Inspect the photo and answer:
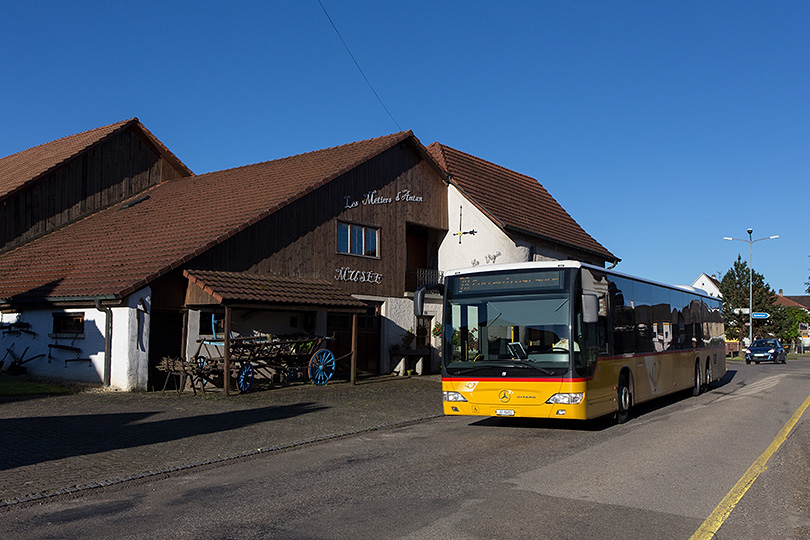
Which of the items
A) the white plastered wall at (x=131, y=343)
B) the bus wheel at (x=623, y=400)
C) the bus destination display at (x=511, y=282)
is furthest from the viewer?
the white plastered wall at (x=131, y=343)

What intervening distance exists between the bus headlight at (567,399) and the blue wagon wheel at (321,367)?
9.02m

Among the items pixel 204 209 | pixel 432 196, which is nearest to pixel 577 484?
pixel 204 209

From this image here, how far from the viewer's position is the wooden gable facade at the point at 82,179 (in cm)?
2434

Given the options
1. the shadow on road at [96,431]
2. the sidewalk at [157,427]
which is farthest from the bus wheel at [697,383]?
the shadow on road at [96,431]

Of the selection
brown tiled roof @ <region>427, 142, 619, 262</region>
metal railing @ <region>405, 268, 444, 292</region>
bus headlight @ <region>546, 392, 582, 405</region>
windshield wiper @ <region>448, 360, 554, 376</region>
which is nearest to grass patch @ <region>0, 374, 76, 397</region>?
windshield wiper @ <region>448, 360, 554, 376</region>

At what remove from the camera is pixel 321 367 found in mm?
A: 19219

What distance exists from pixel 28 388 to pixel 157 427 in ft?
21.5

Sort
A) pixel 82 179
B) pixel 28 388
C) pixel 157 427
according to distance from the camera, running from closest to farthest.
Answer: pixel 157 427
pixel 28 388
pixel 82 179

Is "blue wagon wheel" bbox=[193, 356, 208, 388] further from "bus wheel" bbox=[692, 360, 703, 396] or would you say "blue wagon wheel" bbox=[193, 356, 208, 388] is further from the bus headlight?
"bus wheel" bbox=[692, 360, 703, 396]

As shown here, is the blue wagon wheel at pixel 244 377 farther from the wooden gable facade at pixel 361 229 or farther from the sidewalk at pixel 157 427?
the wooden gable facade at pixel 361 229

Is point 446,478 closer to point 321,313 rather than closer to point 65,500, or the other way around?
point 65,500

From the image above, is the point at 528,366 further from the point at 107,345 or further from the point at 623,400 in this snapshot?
the point at 107,345

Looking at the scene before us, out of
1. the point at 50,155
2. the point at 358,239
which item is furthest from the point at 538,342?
the point at 50,155

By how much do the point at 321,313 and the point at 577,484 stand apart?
49.5 ft
